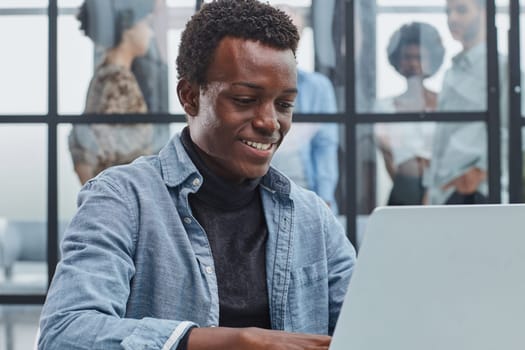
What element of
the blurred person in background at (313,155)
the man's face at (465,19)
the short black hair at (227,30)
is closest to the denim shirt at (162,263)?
the short black hair at (227,30)

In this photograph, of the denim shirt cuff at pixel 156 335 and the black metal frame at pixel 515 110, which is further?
the black metal frame at pixel 515 110

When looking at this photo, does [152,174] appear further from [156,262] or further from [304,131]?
[304,131]

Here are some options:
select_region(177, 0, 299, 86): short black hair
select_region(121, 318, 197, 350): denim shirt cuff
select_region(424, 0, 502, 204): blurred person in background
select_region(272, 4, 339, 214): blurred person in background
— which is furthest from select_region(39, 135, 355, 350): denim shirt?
select_region(424, 0, 502, 204): blurred person in background

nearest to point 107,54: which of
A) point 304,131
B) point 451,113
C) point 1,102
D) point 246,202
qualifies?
point 1,102

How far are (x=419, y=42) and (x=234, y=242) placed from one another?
8.08 ft

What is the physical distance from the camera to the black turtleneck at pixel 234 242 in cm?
120

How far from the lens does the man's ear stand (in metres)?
1.22

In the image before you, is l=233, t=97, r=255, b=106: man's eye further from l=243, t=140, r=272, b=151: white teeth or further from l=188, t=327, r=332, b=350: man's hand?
l=188, t=327, r=332, b=350: man's hand

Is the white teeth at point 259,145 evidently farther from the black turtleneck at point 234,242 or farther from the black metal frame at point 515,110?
the black metal frame at point 515,110

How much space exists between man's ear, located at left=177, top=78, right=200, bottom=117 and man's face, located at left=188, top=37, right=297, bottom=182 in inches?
0.8

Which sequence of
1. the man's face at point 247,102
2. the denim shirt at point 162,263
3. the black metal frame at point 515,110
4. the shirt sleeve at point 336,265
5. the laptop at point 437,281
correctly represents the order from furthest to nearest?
the black metal frame at point 515,110 → the shirt sleeve at point 336,265 → the man's face at point 247,102 → the denim shirt at point 162,263 → the laptop at point 437,281

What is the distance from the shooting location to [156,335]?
960 mm

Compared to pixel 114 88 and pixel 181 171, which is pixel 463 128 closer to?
pixel 114 88

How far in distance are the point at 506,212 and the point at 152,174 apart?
0.60 meters
